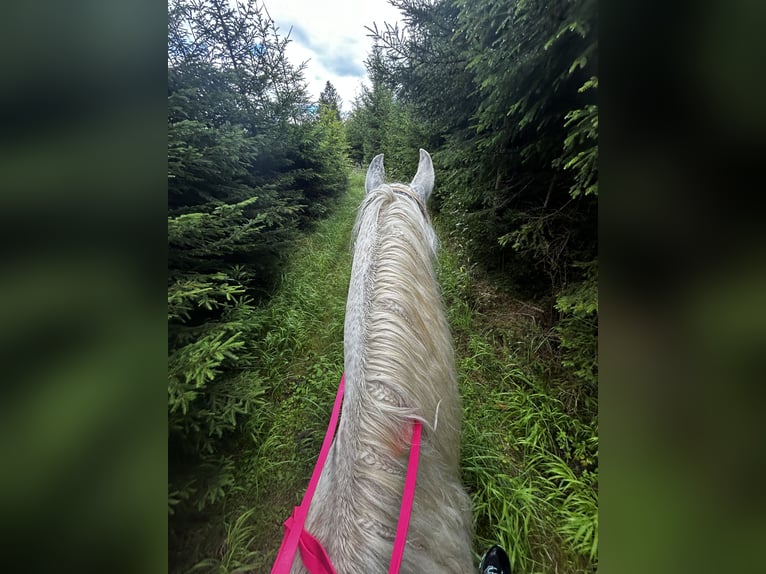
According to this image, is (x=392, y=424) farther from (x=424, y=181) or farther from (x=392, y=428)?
(x=424, y=181)

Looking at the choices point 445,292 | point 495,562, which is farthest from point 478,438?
point 445,292

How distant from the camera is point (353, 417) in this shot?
735 millimetres

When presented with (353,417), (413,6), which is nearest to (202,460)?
(353,417)

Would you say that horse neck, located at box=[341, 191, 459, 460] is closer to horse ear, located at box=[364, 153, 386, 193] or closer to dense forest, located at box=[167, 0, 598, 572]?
horse ear, located at box=[364, 153, 386, 193]

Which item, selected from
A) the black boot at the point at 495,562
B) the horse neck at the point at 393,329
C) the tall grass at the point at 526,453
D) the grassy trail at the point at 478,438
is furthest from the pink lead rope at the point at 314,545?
the tall grass at the point at 526,453

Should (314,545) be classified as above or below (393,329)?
below

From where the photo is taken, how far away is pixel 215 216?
111cm

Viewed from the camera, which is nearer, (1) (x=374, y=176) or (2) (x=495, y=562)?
(2) (x=495, y=562)

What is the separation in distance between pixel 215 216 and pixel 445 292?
5.28 ft

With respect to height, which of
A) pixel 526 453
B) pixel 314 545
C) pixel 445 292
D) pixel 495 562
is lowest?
pixel 495 562

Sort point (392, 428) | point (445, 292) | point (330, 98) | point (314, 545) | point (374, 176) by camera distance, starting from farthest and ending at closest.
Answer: point (330, 98) → point (445, 292) → point (374, 176) → point (392, 428) → point (314, 545)

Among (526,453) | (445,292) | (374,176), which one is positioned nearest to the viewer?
(526,453)
